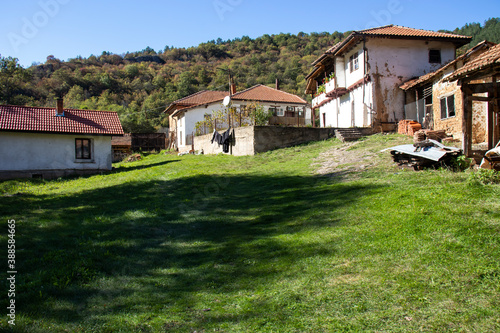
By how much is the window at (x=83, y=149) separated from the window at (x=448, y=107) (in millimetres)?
20722

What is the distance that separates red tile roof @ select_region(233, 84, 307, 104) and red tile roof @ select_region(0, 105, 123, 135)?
15.5m

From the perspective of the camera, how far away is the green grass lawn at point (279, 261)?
396 cm

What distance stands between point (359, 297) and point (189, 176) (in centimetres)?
1224

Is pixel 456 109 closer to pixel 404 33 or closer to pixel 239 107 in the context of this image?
pixel 404 33

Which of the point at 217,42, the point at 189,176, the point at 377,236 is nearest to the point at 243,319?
the point at 377,236

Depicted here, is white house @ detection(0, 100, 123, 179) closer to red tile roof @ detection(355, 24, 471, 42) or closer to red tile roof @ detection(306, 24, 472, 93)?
red tile roof @ detection(306, 24, 472, 93)

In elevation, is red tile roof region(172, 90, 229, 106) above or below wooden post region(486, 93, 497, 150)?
above

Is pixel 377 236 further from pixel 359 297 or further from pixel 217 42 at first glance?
pixel 217 42

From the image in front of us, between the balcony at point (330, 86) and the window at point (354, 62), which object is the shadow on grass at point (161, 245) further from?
the balcony at point (330, 86)

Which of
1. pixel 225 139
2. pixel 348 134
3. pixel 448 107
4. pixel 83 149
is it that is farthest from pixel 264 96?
pixel 448 107

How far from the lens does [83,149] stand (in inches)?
884

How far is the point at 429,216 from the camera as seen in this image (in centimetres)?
614

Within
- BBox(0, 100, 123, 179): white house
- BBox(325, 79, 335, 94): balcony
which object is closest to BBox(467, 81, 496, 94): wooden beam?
BBox(325, 79, 335, 94): balcony

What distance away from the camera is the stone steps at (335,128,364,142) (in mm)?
19203
